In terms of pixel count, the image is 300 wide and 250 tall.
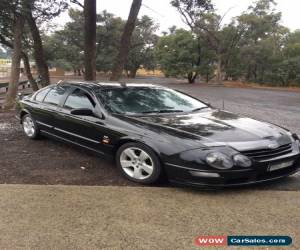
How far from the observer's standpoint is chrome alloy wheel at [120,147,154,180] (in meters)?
4.76

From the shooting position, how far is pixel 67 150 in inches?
257

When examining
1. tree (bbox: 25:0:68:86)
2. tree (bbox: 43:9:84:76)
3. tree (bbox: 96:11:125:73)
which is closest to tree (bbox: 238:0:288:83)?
tree (bbox: 96:11:125:73)

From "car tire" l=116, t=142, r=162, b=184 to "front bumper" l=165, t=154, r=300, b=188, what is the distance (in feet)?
0.69

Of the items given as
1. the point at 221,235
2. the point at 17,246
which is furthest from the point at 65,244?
the point at 221,235

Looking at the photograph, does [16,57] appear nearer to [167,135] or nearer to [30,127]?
[30,127]

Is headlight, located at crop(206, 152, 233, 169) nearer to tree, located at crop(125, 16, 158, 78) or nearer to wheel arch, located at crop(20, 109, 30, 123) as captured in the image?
wheel arch, located at crop(20, 109, 30, 123)

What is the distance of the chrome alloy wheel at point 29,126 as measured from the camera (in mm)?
7258

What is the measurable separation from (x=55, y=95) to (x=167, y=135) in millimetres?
A: 2890

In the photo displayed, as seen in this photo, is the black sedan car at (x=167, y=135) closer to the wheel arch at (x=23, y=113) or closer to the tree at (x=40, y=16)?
the wheel arch at (x=23, y=113)

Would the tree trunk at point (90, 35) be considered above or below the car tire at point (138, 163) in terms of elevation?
above

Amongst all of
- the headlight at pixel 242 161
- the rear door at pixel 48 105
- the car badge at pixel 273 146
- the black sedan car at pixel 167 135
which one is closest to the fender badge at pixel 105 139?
the black sedan car at pixel 167 135

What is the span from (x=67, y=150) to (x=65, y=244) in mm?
3415

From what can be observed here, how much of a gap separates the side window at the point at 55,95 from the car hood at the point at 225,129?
1944 millimetres

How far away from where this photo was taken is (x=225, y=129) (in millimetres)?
4832
